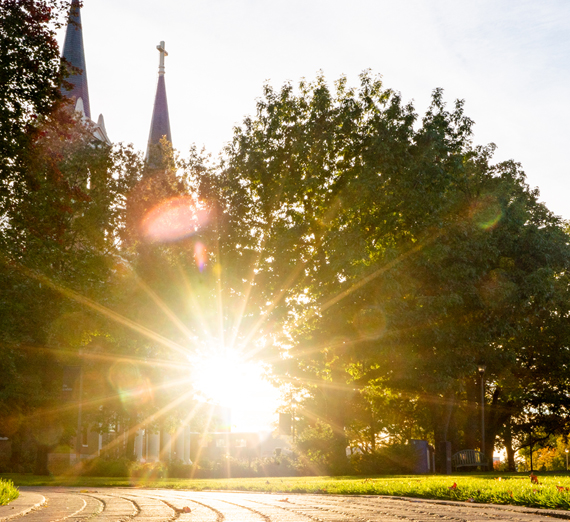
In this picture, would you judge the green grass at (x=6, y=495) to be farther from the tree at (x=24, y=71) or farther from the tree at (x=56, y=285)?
the tree at (x=56, y=285)

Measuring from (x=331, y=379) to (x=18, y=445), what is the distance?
64.5ft

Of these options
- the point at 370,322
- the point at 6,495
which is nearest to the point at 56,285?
the point at 370,322

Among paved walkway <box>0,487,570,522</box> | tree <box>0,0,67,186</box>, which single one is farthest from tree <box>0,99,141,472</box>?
paved walkway <box>0,487,570,522</box>

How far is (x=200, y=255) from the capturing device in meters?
32.6

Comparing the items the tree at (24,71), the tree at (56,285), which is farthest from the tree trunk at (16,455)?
the tree at (24,71)

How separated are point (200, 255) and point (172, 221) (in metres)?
2.28

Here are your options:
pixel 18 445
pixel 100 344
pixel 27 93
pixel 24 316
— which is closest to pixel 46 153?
pixel 27 93

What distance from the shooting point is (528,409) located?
1843 inches

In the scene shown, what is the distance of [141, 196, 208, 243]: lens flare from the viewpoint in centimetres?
3300

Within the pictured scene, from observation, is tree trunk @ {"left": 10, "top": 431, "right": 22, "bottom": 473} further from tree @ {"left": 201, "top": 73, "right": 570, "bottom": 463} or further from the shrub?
the shrub

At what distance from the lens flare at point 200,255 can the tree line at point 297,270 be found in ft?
0.58

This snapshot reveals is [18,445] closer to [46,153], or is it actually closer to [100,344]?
[100,344]

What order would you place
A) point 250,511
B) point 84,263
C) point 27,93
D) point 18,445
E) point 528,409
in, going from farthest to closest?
1. point 528,409
2. point 18,445
3. point 84,263
4. point 27,93
5. point 250,511

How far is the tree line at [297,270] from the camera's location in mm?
28969
